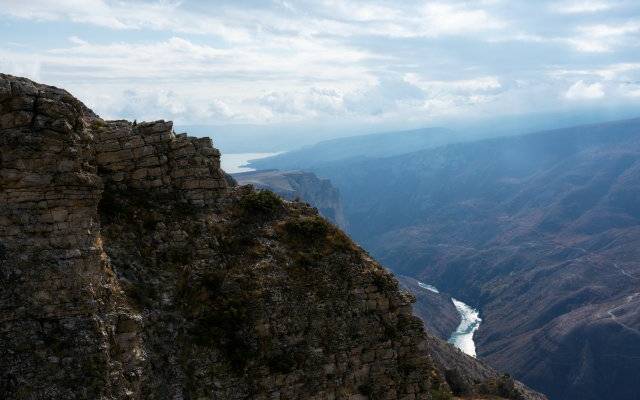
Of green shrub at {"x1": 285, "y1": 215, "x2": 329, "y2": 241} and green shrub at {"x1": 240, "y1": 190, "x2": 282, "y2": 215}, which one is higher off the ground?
Answer: green shrub at {"x1": 240, "y1": 190, "x2": 282, "y2": 215}

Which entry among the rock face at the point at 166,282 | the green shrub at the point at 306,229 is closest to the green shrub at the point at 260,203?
the rock face at the point at 166,282

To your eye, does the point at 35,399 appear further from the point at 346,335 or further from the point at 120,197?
the point at 346,335

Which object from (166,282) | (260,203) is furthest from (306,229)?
(166,282)

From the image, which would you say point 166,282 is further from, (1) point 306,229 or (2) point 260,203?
(1) point 306,229

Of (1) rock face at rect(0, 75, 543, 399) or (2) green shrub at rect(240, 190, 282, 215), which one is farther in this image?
(2) green shrub at rect(240, 190, 282, 215)

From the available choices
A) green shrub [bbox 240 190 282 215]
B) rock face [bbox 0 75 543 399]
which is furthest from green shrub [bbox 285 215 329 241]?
green shrub [bbox 240 190 282 215]

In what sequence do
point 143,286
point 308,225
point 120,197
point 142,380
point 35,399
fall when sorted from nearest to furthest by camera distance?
point 35,399
point 142,380
point 143,286
point 120,197
point 308,225

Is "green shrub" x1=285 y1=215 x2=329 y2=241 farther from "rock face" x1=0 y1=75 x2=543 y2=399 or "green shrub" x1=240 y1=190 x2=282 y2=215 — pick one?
"green shrub" x1=240 y1=190 x2=282 y2=215

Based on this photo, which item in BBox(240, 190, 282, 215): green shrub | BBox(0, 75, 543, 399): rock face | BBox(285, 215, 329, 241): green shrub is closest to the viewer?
BBox(0, 75, 543, 399): rock face

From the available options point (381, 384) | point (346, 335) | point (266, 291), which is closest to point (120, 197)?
point (266, 291)
